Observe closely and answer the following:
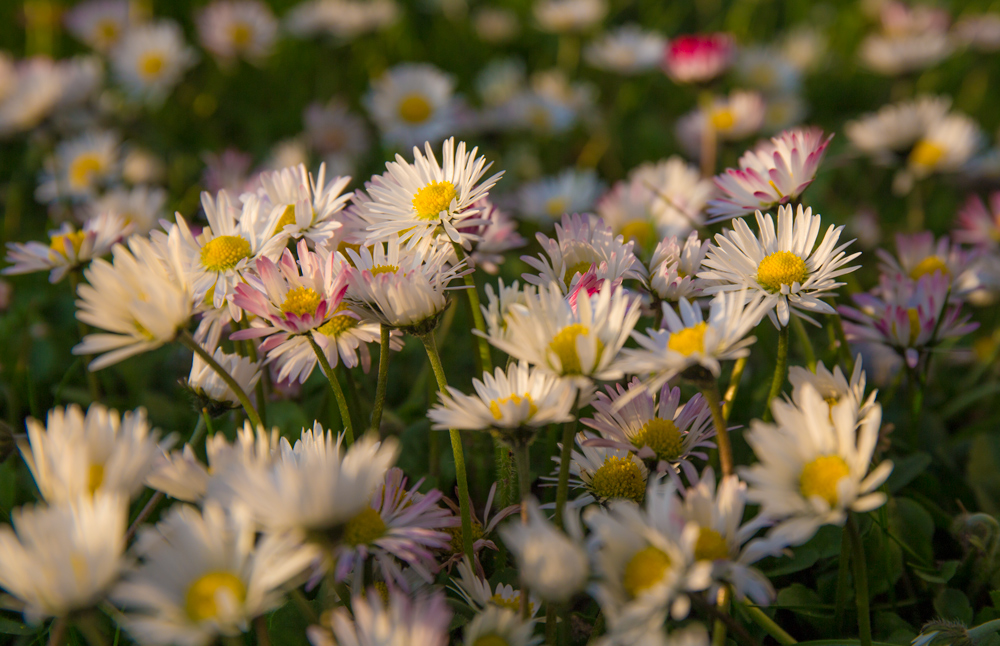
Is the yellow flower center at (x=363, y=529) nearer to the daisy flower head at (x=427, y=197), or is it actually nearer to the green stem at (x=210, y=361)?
the green stem at (x=210, y=361)

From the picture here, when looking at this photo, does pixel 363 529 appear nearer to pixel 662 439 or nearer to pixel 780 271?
pixel 662 439

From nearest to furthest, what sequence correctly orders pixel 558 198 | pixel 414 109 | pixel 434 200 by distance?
pixel 434 200 < pixel 558 198 < pixel 414 109

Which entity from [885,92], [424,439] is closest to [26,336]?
[424,439]

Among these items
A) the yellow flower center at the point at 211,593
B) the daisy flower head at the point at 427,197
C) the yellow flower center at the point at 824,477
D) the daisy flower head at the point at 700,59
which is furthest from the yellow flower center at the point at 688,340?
the daisy flower head at the point at 700,59

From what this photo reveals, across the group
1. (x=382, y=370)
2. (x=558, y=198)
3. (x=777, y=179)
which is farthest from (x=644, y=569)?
(x=558, y=198)

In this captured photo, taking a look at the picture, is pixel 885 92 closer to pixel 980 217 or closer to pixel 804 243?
pixel 980 217

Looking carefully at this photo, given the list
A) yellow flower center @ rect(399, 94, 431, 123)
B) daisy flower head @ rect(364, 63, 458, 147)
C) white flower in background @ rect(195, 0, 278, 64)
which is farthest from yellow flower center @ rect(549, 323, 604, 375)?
white flower in background @ rect(195, 0, 278, 64)

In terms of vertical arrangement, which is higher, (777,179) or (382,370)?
(777,179)
